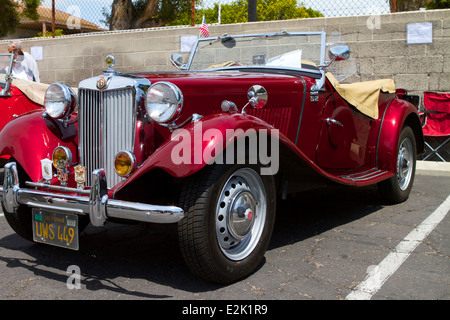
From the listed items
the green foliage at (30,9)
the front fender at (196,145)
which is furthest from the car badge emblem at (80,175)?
the green foliage at (30,9)

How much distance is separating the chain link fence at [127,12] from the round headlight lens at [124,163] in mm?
6089

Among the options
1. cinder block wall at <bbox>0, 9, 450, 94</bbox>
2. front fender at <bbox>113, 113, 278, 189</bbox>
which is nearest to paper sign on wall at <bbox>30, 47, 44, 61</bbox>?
cinder block wall at <bbox>0, 9, 450, 94</bbox>

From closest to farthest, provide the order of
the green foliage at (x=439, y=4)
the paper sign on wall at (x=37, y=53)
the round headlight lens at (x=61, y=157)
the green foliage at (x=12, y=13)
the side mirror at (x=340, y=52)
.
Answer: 1. the round headlight lens at (x=61, y=157)
2. the side mirror at (x=340, y=52)
3. the paper sign on wall at (x=37, y=53)
4. the green foliage at (x=439, y=4)
5. the green foliage at (x=12, y=13)

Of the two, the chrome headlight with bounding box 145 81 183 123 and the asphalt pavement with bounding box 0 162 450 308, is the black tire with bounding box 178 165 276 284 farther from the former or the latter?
the chrome headlight with bounding box 145 81 183 123

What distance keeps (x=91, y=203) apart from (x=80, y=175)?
423 millimetres

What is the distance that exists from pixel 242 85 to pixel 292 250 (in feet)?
3.80

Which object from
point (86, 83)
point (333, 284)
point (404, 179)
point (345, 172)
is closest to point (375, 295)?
point (333, 284)

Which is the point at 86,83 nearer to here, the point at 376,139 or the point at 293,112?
the point at 293,112

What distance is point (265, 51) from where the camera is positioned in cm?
438

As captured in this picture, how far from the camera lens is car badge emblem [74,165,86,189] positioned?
2.99m

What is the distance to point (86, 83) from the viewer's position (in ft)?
10.2

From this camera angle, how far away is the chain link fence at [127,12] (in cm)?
820

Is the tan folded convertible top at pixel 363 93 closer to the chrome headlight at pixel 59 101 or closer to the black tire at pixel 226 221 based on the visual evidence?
the black tire at pixel 226 221

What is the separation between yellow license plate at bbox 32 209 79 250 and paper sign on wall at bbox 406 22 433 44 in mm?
6260
